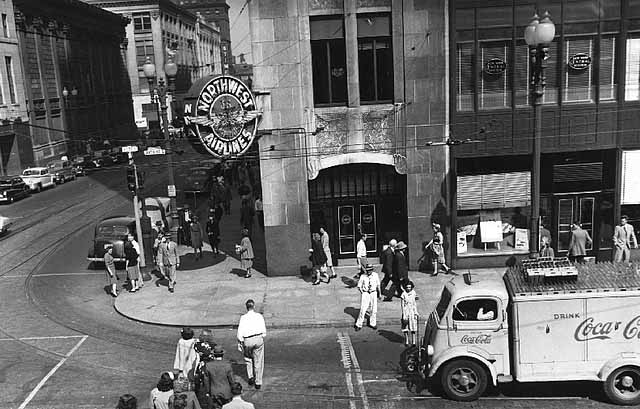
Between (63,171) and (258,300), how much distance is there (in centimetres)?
3627

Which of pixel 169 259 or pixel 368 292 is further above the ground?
pixel 169 259

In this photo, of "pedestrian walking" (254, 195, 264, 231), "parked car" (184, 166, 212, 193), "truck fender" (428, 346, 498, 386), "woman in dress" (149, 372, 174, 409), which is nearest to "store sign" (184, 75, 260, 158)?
"pedestrian walking" (254, 195, 264, 231)

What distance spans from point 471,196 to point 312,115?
20.3 ft

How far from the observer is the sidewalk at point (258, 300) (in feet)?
58.5

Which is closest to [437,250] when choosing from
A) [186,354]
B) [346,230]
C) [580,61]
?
[346,230]

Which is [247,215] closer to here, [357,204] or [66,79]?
[357,204]

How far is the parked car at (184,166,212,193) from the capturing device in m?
38.5

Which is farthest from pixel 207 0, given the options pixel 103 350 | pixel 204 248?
pixel 103 350

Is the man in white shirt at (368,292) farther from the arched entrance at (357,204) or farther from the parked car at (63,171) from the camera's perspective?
the parked car at (63,171)

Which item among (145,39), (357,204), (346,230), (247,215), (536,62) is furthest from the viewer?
(145,39)

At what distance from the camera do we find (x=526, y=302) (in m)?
11.8

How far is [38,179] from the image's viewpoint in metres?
44.4

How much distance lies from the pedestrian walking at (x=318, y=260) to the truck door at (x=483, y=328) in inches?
347

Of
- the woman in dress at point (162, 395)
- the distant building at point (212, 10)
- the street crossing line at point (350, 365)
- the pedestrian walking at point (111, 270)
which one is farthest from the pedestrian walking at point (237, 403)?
the distant building at point (212, 10)
